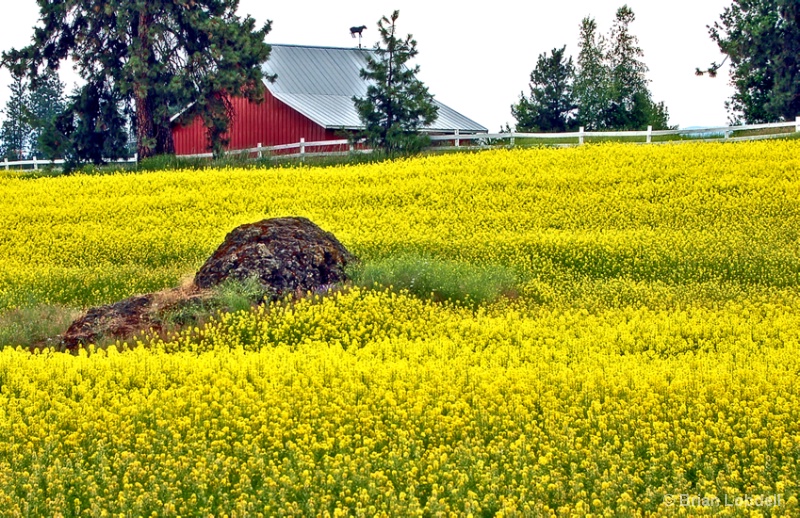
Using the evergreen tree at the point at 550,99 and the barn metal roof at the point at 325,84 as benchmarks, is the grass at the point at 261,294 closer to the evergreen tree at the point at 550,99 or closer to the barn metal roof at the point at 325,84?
the barn metal roof at the point at 325,84

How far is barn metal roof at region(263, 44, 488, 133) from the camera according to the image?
4353cm

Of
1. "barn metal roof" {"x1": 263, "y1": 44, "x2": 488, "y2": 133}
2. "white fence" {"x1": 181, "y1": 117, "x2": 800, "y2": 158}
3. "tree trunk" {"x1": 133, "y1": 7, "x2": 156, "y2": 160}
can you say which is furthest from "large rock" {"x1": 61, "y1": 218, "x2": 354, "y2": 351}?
"barn metal roof" {"x1": 263, "y1": 44, "x2": 488, "y2": 133}

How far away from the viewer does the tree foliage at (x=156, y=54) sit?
37.5 metres

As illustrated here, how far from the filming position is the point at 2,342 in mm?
14070

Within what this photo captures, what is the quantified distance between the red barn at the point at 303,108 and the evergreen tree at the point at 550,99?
5894 mm

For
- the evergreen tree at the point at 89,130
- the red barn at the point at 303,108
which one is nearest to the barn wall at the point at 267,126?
the red barn at the point at 303,108

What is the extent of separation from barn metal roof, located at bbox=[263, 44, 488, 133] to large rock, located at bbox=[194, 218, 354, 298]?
85.5ft

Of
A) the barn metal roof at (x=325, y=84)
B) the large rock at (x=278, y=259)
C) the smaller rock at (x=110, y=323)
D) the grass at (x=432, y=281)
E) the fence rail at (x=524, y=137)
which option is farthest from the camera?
the barn metal roof at (x=325, y=84)

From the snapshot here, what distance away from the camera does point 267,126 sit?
44062mm

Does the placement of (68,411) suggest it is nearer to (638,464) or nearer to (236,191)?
(638,464)

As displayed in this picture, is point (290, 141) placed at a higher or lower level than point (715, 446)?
higher

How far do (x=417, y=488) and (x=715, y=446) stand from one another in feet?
8.26

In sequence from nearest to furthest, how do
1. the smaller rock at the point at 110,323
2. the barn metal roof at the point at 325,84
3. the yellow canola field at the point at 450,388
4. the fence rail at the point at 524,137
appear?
the yellow canola field at the point at 450,388 → the smaller rock at the point at 110,323 → the fence rail at the point at 524,137 → the barn metal roof at the point at 325,84

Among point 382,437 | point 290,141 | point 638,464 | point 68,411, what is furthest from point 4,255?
point 290,141
